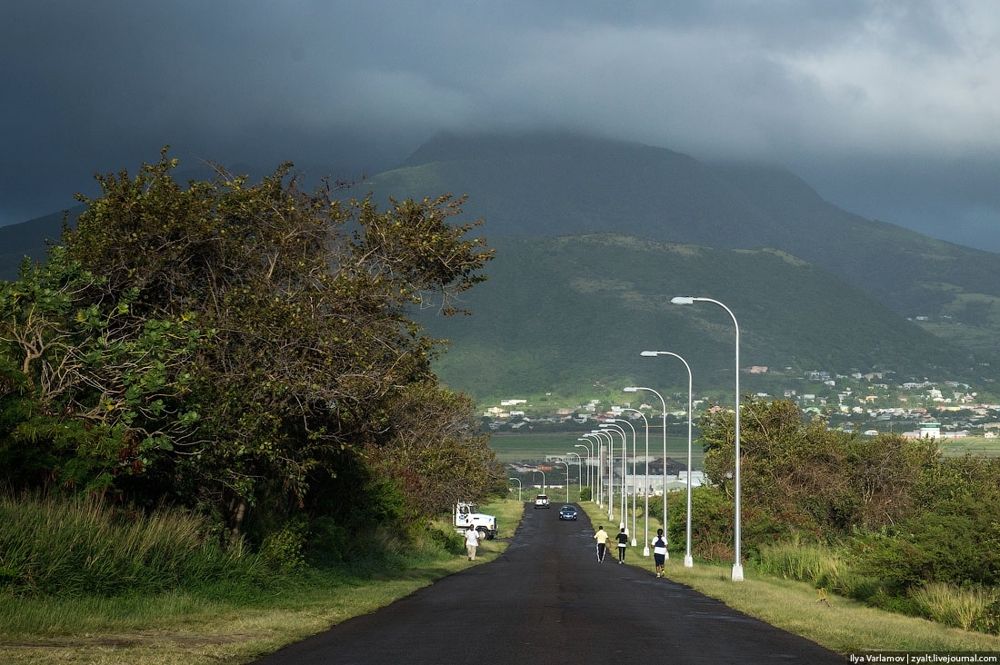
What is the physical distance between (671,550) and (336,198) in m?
43.4

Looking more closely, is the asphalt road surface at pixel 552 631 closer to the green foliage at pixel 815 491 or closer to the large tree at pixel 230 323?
the large tree at pixel 230 323

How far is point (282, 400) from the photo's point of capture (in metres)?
27.2

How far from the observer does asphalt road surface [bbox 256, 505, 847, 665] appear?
16859 mm

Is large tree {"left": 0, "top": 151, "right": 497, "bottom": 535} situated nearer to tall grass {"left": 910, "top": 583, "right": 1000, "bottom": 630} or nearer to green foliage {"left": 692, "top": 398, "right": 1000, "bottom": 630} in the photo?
tall grass {"left": 910, "top": 583, "right": 1000, "bottom": 630}

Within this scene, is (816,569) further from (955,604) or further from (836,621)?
(836,621)

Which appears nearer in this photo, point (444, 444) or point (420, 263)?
point (420, 263)

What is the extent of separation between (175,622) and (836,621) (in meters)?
12.3

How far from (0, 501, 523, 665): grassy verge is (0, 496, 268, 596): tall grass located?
42 cm

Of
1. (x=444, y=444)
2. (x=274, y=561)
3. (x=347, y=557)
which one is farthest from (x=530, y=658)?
(x=444, y=444)

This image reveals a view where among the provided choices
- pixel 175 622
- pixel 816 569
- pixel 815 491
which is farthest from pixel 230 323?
pixel 815 491

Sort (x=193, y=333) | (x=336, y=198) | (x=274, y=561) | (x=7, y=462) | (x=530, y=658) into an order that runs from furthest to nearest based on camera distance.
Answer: (x=336, y=198) → (x=274, y=561) → (x=193, y=333) → (x=7, y=462) → (x=530, y=658)

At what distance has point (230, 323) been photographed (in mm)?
26828

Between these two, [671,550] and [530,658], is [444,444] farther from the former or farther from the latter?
[530,658]

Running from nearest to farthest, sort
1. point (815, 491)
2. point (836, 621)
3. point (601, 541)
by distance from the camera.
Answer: point (836, 621) → point (601, 541) → point (815, 491)
